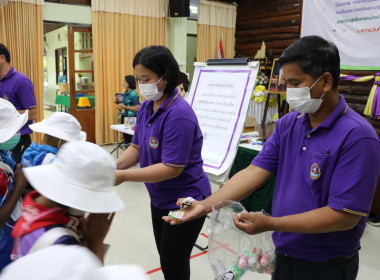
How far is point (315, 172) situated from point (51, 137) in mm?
1366

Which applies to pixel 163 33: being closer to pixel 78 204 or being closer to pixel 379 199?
pixel 379 199

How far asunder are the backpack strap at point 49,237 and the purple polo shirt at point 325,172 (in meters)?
0.76

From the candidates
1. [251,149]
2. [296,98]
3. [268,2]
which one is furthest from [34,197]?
[268,2]

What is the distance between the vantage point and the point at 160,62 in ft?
5.14

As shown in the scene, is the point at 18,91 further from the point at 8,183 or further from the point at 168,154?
the point at 168,154

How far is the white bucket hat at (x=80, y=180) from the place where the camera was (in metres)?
0.90

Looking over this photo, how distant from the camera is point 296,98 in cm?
117

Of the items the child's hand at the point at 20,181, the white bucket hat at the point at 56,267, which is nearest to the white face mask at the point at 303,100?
the white bucket hat at the point at 56,267

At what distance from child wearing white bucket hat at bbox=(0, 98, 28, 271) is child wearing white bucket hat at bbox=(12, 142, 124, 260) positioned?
0.37 meters

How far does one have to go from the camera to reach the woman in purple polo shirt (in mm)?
1521

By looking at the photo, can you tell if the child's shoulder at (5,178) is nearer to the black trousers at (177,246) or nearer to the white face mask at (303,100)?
the black trousers at (177,246)

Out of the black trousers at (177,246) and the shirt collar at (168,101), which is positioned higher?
the shirt collar at (168,101)

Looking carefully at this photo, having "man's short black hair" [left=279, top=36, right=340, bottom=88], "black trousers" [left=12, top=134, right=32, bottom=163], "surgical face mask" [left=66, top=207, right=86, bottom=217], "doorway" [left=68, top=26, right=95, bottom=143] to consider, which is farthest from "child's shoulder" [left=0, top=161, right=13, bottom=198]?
"doorway" [left=68, top=26, right=95, bottom=143]

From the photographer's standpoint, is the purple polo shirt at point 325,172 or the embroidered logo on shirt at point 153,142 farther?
the embroidered logo on shirt at point 153,142
